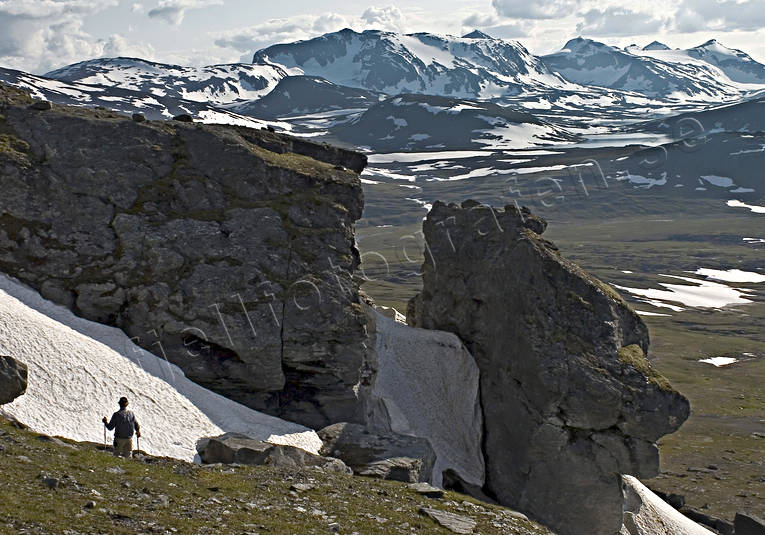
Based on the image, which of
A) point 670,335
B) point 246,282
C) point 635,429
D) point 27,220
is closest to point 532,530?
point 635,429

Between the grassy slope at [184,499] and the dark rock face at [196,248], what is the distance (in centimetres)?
1076

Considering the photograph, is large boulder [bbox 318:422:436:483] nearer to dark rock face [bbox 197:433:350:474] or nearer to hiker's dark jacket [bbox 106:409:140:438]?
dark rock face [bbox 197:433:350:474]

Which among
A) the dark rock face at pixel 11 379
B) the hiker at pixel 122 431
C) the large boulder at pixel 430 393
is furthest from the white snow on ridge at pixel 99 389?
the large boulder at pixel 430 393

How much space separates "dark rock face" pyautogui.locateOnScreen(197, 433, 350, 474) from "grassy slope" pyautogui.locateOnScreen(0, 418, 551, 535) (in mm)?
1537

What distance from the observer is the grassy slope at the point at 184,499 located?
2044 cm

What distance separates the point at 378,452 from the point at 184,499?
14789 mm

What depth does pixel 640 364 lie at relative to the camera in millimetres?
43438

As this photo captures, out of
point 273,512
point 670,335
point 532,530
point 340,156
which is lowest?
point 670,335

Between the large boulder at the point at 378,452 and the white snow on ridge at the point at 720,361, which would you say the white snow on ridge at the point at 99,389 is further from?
the white snow on ridge at the point at 720,361

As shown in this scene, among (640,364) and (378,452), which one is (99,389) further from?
(640,364)

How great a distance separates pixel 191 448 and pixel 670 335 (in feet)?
557

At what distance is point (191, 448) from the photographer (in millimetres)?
32656

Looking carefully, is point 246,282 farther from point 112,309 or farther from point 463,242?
point 463,242

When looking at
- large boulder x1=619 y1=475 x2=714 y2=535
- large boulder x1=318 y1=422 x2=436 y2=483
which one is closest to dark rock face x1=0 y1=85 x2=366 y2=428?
large boulder x1=318 y1=422 x2=436 y2=483
